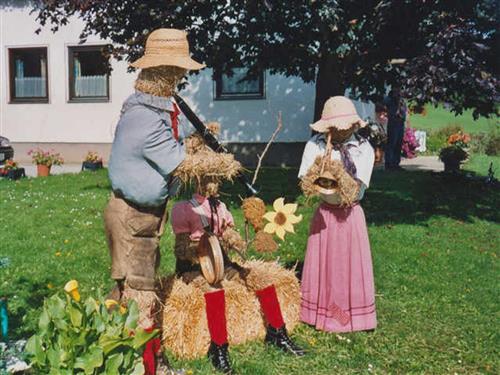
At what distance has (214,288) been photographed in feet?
16.1

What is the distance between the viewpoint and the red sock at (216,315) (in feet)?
15.3

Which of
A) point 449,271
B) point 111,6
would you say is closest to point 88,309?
point 449,271

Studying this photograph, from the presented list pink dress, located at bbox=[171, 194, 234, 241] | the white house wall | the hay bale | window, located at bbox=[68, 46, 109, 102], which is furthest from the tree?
window, located at bbox=[68, 46, 109, 102]

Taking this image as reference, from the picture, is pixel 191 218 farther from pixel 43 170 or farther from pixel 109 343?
pixel 43 170

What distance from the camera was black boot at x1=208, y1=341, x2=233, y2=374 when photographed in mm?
4637

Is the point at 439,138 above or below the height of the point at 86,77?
below

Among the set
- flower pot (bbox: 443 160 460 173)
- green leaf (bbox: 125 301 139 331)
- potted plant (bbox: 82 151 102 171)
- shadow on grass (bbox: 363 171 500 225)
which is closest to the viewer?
green leaf (bbox: 125 301 139 331)

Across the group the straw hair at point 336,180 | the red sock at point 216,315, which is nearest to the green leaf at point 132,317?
the red sock at point 216,315

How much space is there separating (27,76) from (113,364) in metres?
18.7

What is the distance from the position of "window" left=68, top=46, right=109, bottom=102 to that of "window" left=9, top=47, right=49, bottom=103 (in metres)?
0.94

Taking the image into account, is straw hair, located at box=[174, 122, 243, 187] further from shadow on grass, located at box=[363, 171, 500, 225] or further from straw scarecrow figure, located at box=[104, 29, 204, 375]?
shadow on grass, located at box=[363, 171, 500, 225]

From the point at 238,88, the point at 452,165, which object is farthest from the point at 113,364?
the point at 238,88

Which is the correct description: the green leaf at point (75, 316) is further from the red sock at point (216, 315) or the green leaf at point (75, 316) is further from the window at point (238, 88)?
the window at point (238, 88)

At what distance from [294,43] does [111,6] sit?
9.51 feet
